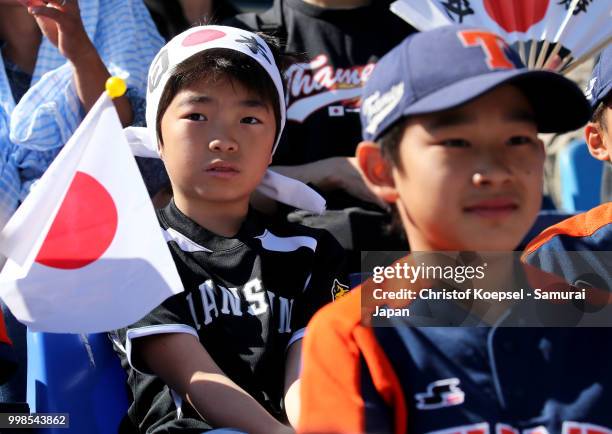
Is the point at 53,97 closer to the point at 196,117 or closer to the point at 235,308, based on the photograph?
the point at 196,117

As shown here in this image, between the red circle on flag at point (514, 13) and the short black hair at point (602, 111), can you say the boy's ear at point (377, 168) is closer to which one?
→ the short black hair at point (602, 111)

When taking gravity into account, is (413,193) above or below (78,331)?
above

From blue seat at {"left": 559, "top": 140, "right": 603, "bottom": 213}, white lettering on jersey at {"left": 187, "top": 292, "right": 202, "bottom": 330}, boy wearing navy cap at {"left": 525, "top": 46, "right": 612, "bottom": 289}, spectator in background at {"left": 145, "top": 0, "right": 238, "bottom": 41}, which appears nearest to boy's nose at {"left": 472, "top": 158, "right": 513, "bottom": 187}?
boy wearing navy cap at {"left": 525, "top": 46, "right": 612, "bottom": 289}

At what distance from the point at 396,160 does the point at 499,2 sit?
1554mm

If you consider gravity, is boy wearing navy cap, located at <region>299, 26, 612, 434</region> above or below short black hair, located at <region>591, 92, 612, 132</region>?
below

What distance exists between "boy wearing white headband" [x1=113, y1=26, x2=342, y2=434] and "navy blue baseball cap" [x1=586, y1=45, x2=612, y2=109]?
0.79 meters

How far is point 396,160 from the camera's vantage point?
5.48 feet

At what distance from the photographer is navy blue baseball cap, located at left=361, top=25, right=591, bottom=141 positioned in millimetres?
1562

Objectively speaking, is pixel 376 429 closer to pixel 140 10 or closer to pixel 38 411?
pixel 38 411

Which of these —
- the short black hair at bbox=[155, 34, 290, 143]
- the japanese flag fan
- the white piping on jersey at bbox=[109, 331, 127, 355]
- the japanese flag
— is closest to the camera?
the japanese flag

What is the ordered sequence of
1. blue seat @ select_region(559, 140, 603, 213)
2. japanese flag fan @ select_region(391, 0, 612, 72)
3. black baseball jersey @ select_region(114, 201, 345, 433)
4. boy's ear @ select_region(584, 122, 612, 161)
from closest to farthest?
1. black baseball jersey @ select_region(114, 201, 345, 433)
2. boy's ear @ select_region(584, 122, 612, 161)
3. japanese flag fan @ select_region(391, 0, 612, 72)
4. blue seat @ select_region(559, 140, 603, 213)

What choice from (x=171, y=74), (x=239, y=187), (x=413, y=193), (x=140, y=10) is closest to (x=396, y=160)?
(x=413, y=193)

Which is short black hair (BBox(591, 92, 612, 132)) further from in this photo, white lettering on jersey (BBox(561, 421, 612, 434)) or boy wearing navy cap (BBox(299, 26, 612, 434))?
white lettering on jersey (BBox(561, 421, 612, 434))

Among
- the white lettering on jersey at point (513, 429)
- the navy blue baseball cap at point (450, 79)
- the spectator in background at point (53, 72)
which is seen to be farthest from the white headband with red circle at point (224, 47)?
the white lettering on jersey at point (513, 429)
